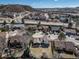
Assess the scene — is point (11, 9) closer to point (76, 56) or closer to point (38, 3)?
point (38, 3)

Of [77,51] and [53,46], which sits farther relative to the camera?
[53,46]

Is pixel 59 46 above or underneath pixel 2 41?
underneath

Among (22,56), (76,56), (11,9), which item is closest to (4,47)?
(22,56)

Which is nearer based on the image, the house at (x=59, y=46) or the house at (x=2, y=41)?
the house at (x=59, y=46)

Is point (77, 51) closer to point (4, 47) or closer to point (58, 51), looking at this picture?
point (58, 51)

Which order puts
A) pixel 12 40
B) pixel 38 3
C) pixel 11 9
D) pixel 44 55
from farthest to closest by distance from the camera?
pixel 38 3
pixel 11 9
pixel 12 40
pixel 44 55

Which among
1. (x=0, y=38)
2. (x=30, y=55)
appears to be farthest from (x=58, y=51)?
(x=0, y=38)

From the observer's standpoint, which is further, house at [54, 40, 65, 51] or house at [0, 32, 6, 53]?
house at [0, 32, 6, 53]

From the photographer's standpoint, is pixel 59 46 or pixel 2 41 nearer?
pixel 59 46

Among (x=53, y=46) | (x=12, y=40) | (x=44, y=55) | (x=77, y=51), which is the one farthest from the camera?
(x=12, y=40)
